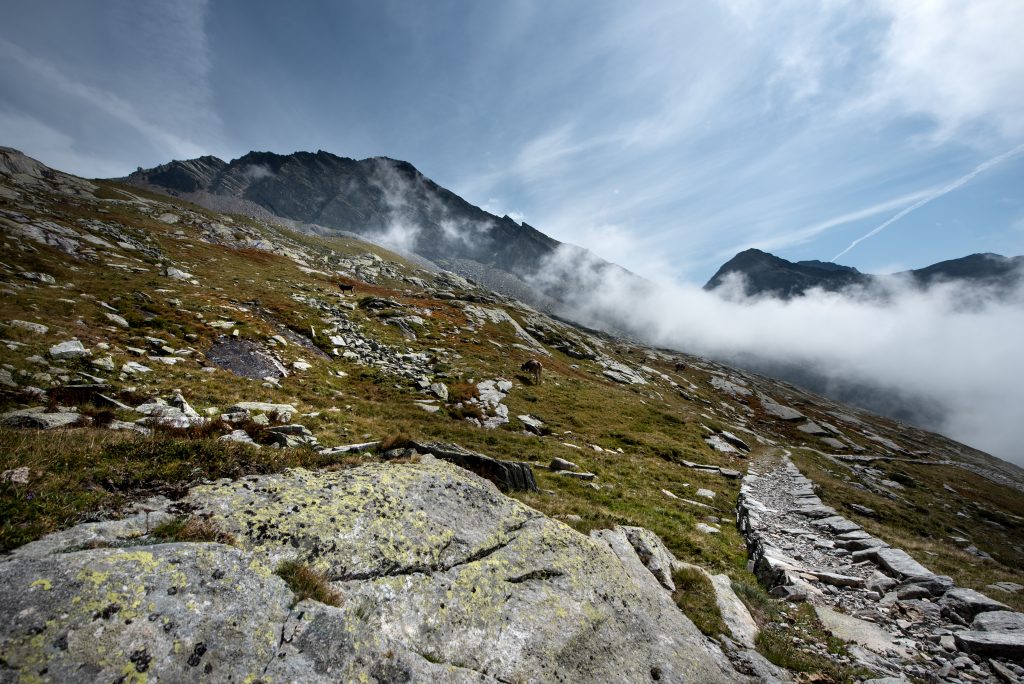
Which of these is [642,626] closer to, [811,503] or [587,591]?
[587,591]

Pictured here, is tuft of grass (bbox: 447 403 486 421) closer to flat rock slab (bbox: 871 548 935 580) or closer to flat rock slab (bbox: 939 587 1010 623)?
flat rock slab (bbox: 871 548 935 580)

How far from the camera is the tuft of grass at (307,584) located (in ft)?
17.6

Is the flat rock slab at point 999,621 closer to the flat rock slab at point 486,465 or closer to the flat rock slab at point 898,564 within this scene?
the flat rock slab at point 898,564

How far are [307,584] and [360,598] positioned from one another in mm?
783

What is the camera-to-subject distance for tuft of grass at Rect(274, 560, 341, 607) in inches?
212

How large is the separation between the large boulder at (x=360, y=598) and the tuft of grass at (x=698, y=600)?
0.60m

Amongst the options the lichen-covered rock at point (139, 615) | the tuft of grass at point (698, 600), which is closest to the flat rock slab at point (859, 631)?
the tuft of grass at point (698, 600)

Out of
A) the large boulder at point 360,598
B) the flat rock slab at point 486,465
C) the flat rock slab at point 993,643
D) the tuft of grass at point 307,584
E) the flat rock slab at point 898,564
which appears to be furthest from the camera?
the flat rock slab at point 898,564

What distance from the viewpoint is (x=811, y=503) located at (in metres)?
23.5

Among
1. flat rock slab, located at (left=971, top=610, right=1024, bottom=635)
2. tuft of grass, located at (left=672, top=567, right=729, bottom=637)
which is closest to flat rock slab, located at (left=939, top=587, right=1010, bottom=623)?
flat rock slab, located at (left=971, top=610, right=1024, bottom=635)

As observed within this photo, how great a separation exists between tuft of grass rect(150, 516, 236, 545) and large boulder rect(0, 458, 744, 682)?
15 cm

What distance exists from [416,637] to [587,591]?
12.3 feet

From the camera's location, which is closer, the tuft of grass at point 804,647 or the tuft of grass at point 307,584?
the tuft of grass at point 307,584

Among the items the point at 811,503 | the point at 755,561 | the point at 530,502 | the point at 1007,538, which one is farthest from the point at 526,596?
the point at 1007,538
